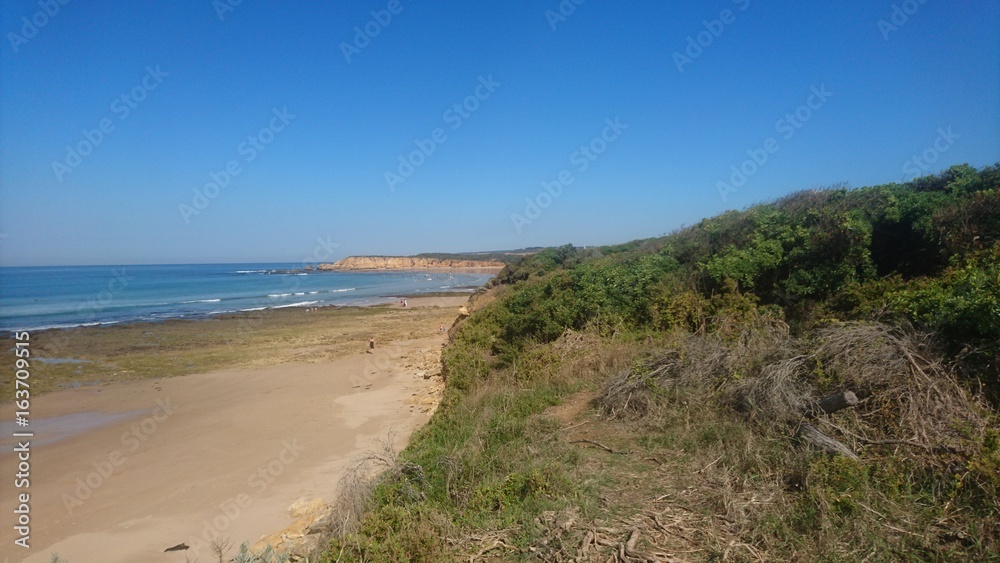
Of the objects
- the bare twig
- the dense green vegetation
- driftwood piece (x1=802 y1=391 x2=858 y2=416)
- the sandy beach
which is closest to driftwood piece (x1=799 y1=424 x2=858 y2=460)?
the dense green vegetation

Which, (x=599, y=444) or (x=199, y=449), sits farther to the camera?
(x=199, y=449)

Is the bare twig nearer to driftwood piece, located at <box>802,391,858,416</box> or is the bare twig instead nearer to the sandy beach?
driftwood piece, located at <box>802,391,858,416</box>

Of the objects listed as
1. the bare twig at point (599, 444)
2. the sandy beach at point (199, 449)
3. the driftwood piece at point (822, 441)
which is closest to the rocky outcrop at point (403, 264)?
the sandy beach at point (199, 449)

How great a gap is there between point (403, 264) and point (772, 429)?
125094 mm

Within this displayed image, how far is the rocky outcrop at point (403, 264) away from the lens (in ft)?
377

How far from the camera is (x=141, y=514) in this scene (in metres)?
7.64

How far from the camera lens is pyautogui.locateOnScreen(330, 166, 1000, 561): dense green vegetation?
137 inches

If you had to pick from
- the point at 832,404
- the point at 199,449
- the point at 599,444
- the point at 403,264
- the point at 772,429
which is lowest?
the point at 199,449

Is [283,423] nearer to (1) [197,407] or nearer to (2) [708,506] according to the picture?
(1) [197,407]

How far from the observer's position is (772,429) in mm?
4715

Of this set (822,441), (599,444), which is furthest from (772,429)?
(599,444)

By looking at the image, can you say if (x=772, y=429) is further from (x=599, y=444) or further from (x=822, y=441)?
(x=599, y=444)

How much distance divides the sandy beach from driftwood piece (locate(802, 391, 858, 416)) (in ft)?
22.9

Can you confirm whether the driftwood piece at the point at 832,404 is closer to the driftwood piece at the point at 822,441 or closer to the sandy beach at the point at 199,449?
the driftwood piece at the point at 822,441
